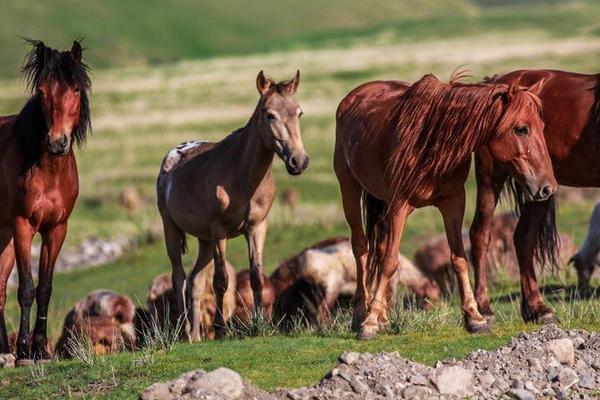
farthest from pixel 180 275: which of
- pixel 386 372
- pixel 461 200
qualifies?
pixel 386 372

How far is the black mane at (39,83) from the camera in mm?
11547

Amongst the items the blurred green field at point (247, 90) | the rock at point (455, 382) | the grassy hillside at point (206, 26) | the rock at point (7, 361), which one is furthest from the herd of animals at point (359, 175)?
the grassy hillside at point (206, 26)

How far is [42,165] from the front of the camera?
467 inches

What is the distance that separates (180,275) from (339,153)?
281 cm

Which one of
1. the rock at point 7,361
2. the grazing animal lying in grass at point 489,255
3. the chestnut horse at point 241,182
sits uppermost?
the chestnut horse at point 241,182

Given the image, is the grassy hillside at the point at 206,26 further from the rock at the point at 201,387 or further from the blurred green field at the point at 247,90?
the rock at the point at 201,387

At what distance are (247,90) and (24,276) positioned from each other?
56.7 m

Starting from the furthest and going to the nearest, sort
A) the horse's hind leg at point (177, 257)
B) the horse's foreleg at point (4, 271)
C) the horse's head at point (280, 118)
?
the horse's hind leg at point (177, 257), the horse's foreleg at point (4, 271), the horse's head at point (280, 118)

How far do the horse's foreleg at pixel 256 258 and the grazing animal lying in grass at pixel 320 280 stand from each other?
2.46 m

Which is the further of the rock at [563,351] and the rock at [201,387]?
the rock at [563,351]

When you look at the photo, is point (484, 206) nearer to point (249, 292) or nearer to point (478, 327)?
point (478, 327)

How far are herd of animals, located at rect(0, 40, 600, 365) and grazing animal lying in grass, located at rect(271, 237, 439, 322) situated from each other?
1.00 meters

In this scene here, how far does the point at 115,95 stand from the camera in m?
66.7

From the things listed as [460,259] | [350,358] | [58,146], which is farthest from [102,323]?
[350,358]
